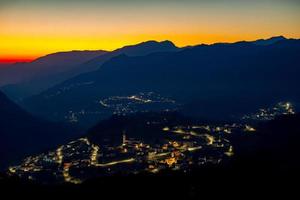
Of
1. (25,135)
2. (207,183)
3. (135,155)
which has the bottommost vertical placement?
(25,135)

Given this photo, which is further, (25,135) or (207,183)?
(25,135)

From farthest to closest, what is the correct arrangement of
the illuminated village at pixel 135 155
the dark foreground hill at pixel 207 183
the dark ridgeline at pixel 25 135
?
the dark ridgeline at pixel 25 135, the illuminated village at pixel 135 155, the dark foreground hill at pixel 207 183

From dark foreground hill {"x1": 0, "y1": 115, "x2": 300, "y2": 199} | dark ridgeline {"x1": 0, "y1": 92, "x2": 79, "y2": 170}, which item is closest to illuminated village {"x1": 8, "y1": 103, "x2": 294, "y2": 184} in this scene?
dark foreground hill {"x1": 0, "y1": 115, "x2": 300, "y2": 199}

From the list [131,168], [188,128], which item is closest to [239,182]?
[131,168]

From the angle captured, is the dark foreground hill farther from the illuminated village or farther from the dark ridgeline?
the dark ridgeline

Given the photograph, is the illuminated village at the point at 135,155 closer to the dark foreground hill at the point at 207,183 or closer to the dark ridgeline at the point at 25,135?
the dark foreground hill at the point at 207,183

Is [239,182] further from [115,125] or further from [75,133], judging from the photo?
[75,133]

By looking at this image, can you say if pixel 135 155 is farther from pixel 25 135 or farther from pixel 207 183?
pixel 25 135

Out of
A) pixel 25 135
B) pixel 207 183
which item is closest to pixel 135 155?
pixel 207 183

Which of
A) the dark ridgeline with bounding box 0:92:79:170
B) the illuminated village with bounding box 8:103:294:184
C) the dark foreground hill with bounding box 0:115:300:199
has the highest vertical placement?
the dark foreground hill with bounding box 0:115:300:199

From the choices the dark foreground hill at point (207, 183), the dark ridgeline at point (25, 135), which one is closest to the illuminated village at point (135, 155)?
the dark foreground hill at point (207, 183)
